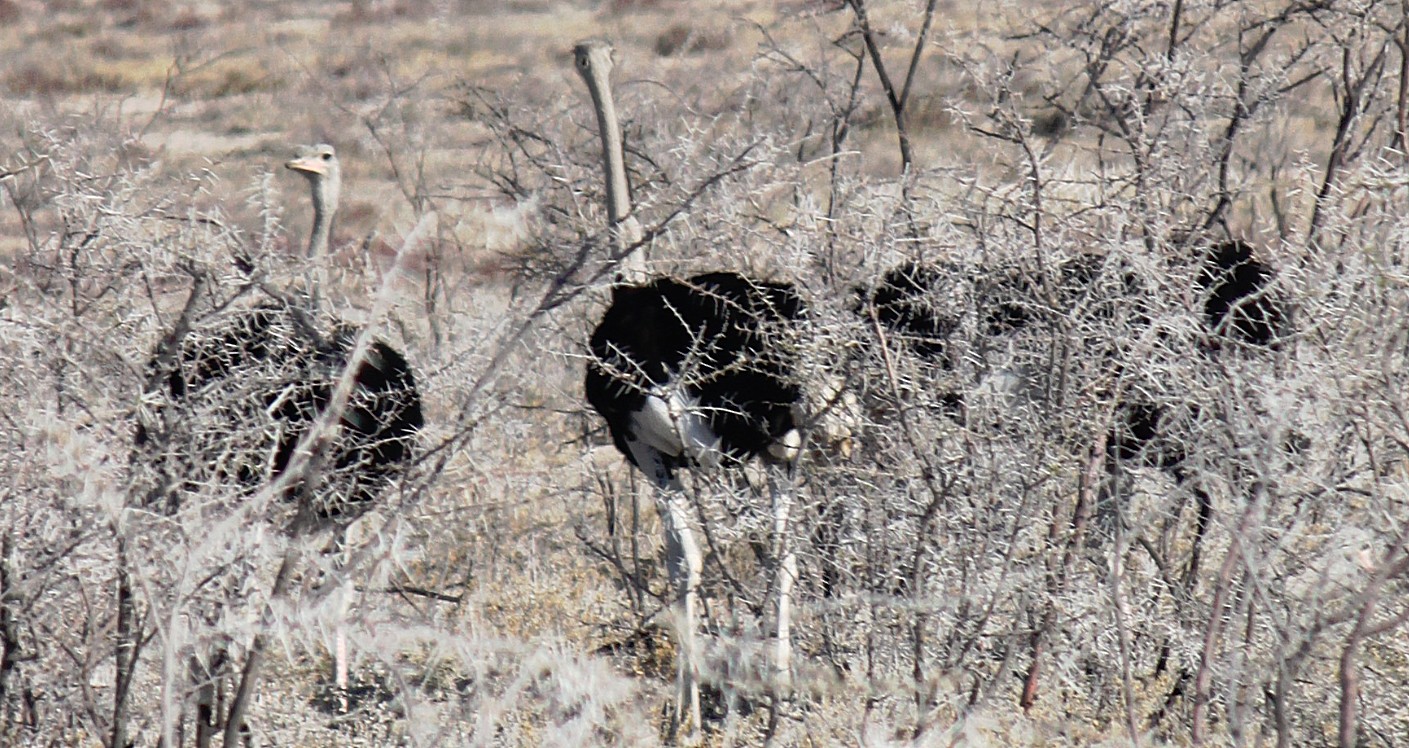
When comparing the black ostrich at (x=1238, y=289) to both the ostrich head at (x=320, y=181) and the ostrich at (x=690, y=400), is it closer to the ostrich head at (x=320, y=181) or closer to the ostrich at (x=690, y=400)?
the ostrich at (x=690, y=400)

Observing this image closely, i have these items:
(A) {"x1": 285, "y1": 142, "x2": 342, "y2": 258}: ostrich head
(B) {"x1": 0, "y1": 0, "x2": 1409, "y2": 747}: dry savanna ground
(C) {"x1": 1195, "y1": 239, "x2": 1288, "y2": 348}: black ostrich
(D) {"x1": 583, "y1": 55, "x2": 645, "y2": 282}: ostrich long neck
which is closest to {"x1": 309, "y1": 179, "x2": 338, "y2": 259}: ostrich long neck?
(A) {"x1": 285, "y1": 142, "x2": 342, "y2": 258}: ostrich head

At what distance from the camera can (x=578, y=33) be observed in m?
24.1

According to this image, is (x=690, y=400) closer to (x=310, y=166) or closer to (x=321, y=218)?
(x=321, y=218)

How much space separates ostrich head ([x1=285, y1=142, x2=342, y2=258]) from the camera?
5.70 meters

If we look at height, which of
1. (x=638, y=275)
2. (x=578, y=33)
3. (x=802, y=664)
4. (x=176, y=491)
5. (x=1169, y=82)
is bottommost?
(x=802, y=664)

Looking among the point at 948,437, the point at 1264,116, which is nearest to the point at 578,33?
the point at 1264,116

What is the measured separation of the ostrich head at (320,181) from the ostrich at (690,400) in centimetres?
133

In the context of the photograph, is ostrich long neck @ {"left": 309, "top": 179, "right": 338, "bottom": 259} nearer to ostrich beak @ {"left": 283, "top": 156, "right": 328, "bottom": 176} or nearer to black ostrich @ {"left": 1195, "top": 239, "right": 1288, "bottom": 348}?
ostrich beak @ {"left": 283, "top": 156, "right": 328, "bottom": 176}

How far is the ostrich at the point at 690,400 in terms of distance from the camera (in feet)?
13.9

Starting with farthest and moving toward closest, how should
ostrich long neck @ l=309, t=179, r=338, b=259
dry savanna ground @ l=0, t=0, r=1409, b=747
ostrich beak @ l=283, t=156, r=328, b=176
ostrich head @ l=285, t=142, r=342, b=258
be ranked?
ostrich beak @ l=283, t=156, r=328, b=176, ostrich head @ l=285, t=142, r=342, b=258, ostrich long neck @ l=309, t=179, r=338, b=259, dry savanna ground @ l=0, t=0, r=1409, b=747

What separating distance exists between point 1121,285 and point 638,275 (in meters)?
1.70

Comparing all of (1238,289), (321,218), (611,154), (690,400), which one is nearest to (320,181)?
(321,218)

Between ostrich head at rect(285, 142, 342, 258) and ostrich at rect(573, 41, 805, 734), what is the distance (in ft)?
4.36

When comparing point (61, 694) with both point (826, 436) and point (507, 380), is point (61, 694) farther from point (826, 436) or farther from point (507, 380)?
point (826, 436)
